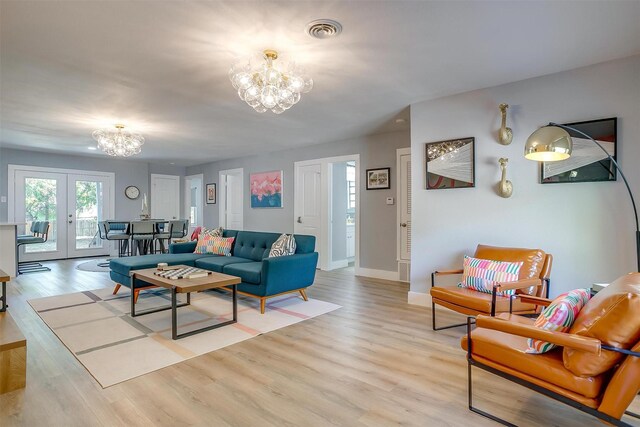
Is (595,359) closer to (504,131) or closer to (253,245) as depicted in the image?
(504,131)

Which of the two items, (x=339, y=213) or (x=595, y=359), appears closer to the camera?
(x=595, y=359)

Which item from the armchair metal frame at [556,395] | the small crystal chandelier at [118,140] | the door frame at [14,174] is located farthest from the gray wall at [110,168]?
the armchair metal frame at [556,395]

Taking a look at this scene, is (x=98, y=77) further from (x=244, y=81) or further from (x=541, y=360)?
(x=541, y=360)

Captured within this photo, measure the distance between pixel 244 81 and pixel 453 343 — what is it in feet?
9.43

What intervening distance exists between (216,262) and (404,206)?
9.84 feet

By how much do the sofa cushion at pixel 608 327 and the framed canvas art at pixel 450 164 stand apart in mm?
2236

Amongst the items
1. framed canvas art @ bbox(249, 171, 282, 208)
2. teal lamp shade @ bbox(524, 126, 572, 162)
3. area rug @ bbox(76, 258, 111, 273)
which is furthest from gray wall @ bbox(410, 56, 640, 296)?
area rug @ bbox(76, 258, 111, 273)

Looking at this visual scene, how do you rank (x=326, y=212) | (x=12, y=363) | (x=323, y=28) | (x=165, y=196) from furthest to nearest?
(x=165, y=196) → (x=326, y=212) → (x=323, y=28) → (x=12, y=363)

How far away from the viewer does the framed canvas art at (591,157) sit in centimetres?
284

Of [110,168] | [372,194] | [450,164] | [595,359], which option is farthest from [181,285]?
[110,168]

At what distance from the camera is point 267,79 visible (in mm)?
2688

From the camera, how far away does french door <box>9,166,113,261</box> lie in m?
7.04

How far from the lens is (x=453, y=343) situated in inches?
112

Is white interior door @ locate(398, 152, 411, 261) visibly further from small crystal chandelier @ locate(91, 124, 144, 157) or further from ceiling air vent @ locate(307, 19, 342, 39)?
small crystal chandelier @ locate(91, 124, 144, 157)
